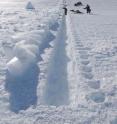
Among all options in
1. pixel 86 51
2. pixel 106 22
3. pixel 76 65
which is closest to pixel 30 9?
pixel 106 22

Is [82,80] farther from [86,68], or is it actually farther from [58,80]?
[86,68]

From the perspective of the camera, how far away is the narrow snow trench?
6708mm

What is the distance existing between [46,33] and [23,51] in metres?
3.89

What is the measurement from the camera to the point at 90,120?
5.43m

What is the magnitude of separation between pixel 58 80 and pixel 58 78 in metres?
0.13

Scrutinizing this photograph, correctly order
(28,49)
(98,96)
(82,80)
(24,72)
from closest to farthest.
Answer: (98,96), (82,80), (24,72), (28,49)

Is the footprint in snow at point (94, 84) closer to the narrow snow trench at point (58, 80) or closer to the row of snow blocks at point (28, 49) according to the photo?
the narrow snow trench at point (58, 80)

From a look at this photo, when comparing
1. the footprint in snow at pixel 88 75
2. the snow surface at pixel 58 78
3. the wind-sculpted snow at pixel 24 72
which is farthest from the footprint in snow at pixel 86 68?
the wind-sculpted snow at pixel 24 72

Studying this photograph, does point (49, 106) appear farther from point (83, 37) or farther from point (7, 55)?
point (83, 37)

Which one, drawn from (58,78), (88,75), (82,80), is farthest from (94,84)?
(58,78)

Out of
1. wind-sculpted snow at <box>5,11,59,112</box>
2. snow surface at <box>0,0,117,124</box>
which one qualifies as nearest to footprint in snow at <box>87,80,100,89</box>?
snow surface at <box>0,0,117,124</box>

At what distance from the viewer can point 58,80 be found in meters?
7.81

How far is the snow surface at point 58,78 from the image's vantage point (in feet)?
18.7

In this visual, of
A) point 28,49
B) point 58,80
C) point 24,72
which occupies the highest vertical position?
point 28,49
